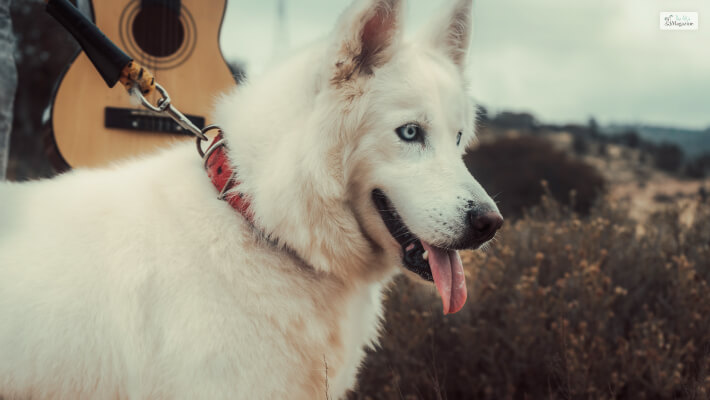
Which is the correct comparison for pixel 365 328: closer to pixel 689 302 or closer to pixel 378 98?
pixel 378 98

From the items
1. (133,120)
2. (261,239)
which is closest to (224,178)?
(261,239)

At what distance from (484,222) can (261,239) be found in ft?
2.21

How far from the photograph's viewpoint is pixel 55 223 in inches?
58.2

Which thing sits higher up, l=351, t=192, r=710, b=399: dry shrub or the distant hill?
l=351, t=192, r=710, b=399: dry shrub

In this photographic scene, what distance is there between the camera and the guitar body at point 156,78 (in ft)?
9.36

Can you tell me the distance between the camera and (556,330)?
2.71 metres

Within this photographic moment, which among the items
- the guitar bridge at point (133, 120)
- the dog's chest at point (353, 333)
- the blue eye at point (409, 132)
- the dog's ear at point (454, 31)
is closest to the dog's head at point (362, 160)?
the blue eye at point (409, 132)

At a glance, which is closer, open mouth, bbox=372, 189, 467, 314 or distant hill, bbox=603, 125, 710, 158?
open mouth, bbox=372, 189, 467, 314

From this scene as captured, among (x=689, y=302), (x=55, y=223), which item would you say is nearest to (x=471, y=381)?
(x=689, y=302)

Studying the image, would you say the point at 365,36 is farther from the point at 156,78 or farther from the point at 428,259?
the point at 156,78

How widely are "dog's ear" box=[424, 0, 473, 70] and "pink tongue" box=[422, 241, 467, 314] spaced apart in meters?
0.79

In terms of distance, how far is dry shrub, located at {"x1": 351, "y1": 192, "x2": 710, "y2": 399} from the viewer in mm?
2512

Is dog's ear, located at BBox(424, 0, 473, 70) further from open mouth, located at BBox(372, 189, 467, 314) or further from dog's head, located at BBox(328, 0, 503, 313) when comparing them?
open mouth, located at BBox(372, 189, 467, 314)

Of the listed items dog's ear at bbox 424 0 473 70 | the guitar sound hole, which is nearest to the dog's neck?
dog's ear at bbox 424 0 473 70
